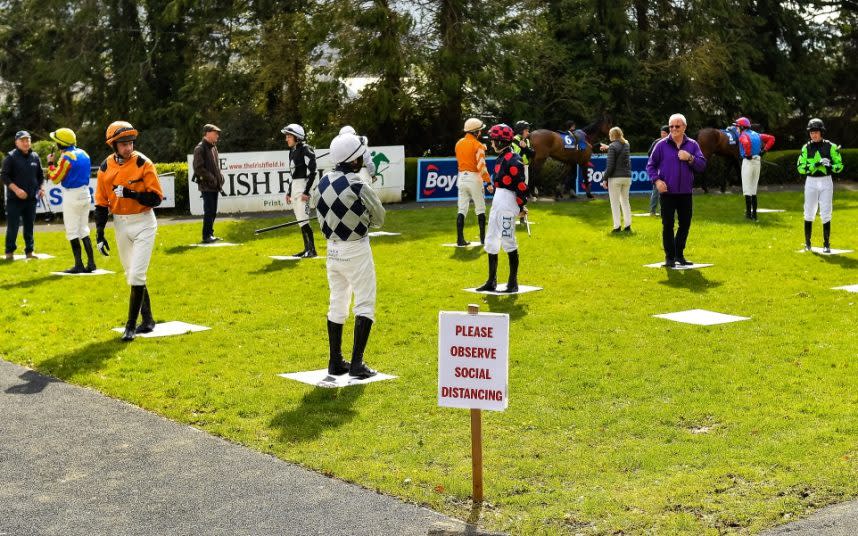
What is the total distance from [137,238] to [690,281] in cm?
714

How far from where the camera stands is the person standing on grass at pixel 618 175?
1934 cm

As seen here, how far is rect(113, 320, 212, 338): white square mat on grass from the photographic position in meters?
11.4

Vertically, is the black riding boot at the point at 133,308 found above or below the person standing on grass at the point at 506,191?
below

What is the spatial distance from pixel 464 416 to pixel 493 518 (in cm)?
208

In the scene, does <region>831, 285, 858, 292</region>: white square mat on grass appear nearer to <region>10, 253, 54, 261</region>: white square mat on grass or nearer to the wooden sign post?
the wooden sign post

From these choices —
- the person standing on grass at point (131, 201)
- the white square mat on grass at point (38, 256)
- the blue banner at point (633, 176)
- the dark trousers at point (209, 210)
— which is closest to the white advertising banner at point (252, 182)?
the dark trousers at point (209, 210)

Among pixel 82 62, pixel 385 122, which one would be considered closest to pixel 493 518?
pixel 385 122

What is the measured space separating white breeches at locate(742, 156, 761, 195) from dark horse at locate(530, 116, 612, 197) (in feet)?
19.1

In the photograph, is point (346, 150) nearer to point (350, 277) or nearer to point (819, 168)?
point (350, 277)

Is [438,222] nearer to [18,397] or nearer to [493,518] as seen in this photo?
[18,397]

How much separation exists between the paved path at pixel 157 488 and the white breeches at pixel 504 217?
582 cm

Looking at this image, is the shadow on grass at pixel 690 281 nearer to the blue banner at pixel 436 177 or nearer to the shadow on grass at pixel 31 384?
the shadow on grass at pixel 31 384

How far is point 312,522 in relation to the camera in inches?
232

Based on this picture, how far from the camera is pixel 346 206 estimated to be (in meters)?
8.95
